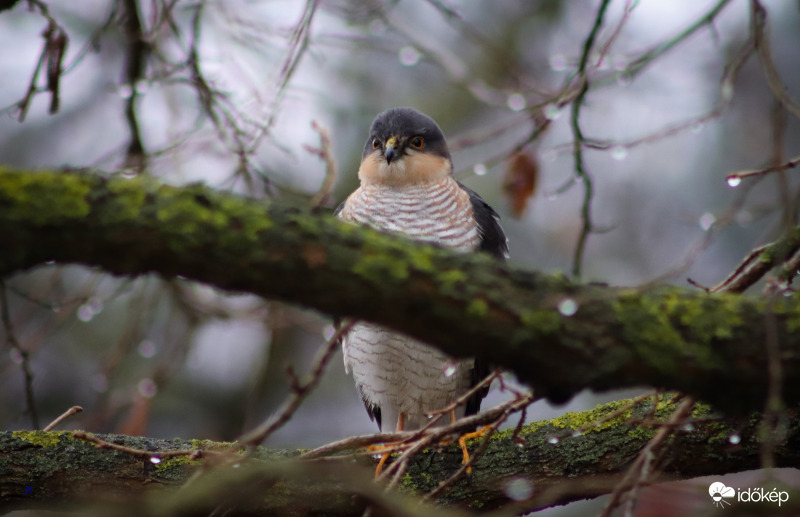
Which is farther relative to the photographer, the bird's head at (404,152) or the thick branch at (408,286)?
the bird's head at (404,152)

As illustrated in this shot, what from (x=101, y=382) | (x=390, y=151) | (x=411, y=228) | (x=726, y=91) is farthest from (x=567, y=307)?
(x=101, y=382)

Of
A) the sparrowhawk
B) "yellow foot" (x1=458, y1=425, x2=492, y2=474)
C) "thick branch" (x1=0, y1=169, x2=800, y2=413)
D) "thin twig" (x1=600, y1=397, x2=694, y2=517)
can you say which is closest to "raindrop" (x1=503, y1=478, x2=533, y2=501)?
"yellow foot" (x1=458, y1=425, x2=492, y2=474)

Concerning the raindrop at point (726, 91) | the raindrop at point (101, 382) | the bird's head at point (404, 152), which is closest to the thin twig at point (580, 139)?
the raindrop at point (726, 91)

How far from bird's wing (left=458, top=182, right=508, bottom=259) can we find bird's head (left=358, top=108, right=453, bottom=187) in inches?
11.2

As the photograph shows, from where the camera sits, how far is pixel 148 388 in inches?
174

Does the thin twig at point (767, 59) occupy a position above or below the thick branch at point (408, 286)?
above

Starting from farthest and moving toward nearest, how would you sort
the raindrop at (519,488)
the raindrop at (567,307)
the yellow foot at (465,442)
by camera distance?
the yellow foot at (465,442), the raindrop at (519,488), the raindrop at (567,307)

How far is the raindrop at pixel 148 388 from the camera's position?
4379 mm

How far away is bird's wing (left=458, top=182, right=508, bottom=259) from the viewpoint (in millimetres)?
4137

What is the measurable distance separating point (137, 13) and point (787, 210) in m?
3.21

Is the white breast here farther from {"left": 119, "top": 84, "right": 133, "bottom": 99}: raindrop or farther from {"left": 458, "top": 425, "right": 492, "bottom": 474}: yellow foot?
{"left": 119, "top": 84, "right": 133, "bottom": 99}: raindrop

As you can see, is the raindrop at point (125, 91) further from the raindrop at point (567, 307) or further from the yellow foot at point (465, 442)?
the raindrop at point (567, 307)

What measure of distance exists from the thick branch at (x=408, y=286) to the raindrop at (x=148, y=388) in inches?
113

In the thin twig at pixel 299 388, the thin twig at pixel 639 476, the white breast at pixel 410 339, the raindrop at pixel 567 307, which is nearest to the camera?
the thin twig at pixel 299 388
